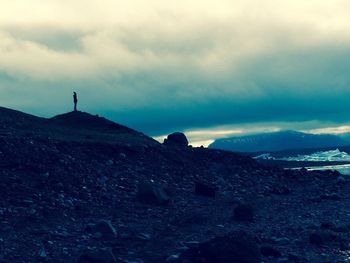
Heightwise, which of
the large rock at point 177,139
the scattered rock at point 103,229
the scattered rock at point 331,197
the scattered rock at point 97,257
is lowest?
the scattered rock at point 97,257

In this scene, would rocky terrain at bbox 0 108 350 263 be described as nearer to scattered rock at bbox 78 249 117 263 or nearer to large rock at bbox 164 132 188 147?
scattered rock at bbox 78 249 117 263

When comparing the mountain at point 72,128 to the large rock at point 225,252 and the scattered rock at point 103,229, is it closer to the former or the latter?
the scattered rock at point 103,229

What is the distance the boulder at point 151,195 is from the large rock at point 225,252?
10942 mm

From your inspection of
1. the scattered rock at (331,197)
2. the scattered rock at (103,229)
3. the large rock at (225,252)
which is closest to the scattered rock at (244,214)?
the scattered rock at (103,229)

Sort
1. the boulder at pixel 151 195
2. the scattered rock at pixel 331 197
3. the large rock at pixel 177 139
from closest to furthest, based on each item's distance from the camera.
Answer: the boulder at pixel 151 195 < the scattered rock at pixel 331 197 < the large rock at pixel 177 139

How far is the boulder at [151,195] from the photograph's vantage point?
106ft

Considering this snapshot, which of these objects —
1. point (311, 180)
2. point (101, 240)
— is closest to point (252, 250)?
point (101, 240)

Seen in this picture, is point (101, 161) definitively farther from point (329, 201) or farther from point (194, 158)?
point (329, 201)

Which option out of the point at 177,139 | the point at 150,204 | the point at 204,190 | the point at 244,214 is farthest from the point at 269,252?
the point at 177,139

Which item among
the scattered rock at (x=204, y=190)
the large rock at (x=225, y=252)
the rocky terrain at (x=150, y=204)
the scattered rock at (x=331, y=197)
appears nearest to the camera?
the large rock at (x=225, y=252)

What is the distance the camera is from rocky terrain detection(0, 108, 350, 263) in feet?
73.4

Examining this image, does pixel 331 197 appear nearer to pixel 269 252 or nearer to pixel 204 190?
pixel 204 190

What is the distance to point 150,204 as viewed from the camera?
32125mm

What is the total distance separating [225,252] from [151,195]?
11904 mm
